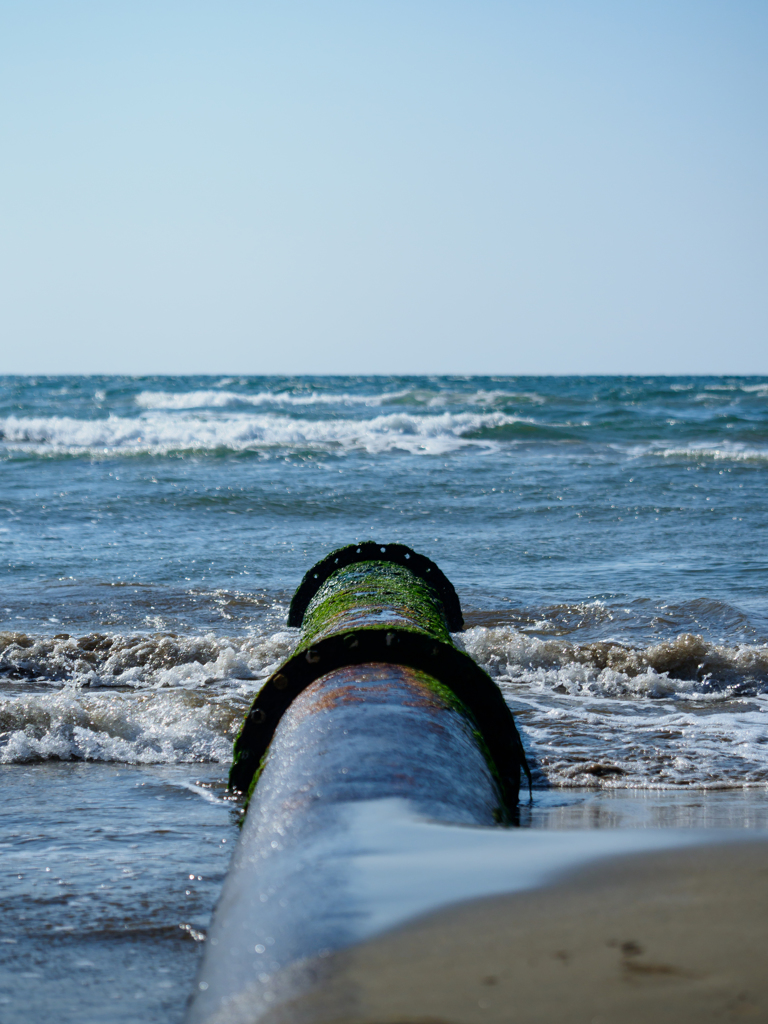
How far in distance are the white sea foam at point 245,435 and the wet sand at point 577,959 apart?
1708 cm

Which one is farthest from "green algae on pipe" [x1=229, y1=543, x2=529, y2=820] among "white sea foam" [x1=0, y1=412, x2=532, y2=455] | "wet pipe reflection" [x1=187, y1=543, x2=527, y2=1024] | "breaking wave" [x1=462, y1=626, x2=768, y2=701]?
"white sea foam" [x1=0, y1=412, x2=532, y2=455]

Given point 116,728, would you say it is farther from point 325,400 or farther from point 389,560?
point 325,400

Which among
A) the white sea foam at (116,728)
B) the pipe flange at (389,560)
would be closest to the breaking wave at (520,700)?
the white sea foam at (116,728)

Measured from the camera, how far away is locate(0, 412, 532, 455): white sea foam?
19141mm

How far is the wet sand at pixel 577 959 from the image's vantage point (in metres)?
1.05

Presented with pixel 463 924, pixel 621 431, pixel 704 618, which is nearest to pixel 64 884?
pixel 463 924

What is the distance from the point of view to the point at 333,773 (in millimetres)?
1848

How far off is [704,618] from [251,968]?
19.0ft

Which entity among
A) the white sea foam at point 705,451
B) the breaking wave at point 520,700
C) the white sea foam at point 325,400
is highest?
the white sea foam at point 325,400

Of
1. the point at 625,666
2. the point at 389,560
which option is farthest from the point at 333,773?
the point at 625,666

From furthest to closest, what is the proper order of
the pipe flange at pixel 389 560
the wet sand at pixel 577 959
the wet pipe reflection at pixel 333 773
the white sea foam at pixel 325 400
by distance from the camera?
the white sea foam at pixel 325 400 < the pipe flange at pixel 389 560 < the wet pipe reflection at pixel 333 773 < the wet sand at pixel 577 959

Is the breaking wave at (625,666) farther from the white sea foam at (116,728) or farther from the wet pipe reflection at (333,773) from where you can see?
the wet pipe reflection at (333,773)

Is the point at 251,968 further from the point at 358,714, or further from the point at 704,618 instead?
the point at 704,618

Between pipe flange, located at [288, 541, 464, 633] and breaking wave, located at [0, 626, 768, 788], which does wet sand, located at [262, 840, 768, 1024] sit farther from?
pipe flange, located at [288, 541, 464, 633]
